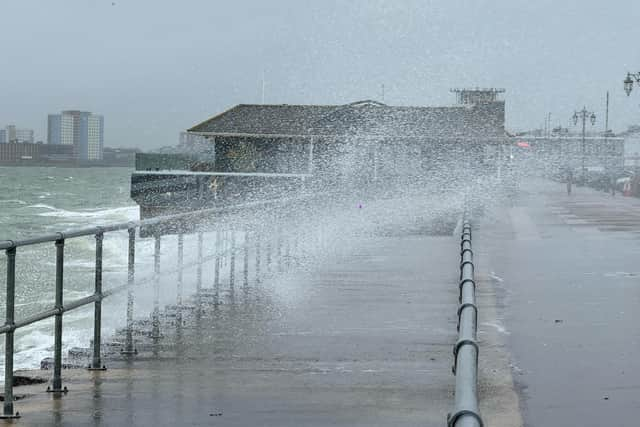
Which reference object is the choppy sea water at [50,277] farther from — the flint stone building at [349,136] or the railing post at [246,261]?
the flint stone building at [349,136]

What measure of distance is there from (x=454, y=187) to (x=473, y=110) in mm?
15117

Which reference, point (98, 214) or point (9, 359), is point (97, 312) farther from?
point (98, 214)

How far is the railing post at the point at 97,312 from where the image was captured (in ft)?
28.7

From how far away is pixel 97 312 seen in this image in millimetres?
8922

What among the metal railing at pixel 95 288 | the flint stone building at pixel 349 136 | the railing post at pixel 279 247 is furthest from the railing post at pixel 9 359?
the flint stone building at pixel 349 136

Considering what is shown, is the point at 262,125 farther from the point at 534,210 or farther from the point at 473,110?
the point at 534,210

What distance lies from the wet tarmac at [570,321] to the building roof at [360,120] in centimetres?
4479

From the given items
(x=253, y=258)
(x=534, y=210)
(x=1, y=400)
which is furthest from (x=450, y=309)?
(x=534, y=210)

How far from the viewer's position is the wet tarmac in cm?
781

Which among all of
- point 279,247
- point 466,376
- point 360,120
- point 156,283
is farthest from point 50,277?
point 360,120

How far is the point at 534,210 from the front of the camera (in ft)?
136

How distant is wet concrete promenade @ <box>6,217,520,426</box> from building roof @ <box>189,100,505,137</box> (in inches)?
2188

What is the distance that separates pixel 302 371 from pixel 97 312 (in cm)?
161

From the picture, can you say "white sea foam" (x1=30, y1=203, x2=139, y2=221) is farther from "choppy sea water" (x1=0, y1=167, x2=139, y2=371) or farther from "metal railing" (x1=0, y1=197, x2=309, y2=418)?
"metal railing" (x1=0, y1=197, x2=309, y2=418)
